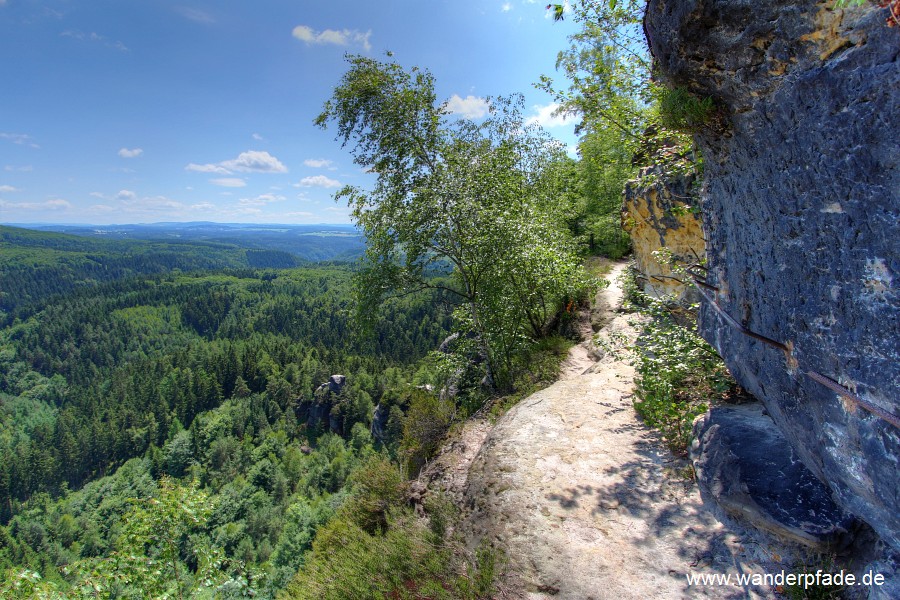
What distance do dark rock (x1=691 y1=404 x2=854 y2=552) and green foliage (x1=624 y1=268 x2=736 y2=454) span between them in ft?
2.91

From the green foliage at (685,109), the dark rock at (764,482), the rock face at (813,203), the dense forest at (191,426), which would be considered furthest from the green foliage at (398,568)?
Result: the green foliage at (685,109)

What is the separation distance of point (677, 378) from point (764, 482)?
268 cm

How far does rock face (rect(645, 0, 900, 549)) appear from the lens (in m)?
2.50

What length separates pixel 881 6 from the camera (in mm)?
2381

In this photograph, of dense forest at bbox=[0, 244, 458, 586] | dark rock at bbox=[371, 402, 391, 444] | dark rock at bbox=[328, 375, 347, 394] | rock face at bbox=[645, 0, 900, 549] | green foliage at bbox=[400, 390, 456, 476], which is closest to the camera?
rock face at bbox=[645, 0, 900, 549]

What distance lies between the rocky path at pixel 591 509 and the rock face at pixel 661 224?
9.92ft

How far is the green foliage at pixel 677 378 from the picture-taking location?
625 centimetres

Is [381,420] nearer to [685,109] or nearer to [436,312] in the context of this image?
[436,312]

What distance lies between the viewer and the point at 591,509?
18.8ft

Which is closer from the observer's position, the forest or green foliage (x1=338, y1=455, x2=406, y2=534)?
the forest

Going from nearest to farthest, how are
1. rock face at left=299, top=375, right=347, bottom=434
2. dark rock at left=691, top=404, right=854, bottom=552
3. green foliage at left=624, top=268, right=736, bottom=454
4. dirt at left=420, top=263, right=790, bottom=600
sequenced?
dark rock at left=691, top=404, right=854, bottom=552
dirt at left=420, top=263, right=790, bottom=600
green foliage at left=624, top=268, right=736, bottom=454
rock face at left=299, top=375, right=347, bottom=434

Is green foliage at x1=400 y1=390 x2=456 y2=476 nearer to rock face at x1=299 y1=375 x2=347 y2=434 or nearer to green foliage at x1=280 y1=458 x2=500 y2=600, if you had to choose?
green foliage at x1=280 y1=458 x2=500 y2=600

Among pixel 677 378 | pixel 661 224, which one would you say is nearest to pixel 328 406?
pixel 661 224

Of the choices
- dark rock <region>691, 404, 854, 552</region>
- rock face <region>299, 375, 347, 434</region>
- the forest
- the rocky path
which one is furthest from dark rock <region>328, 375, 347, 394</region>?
dark rock <region>691, 404, 854, 552</region>
